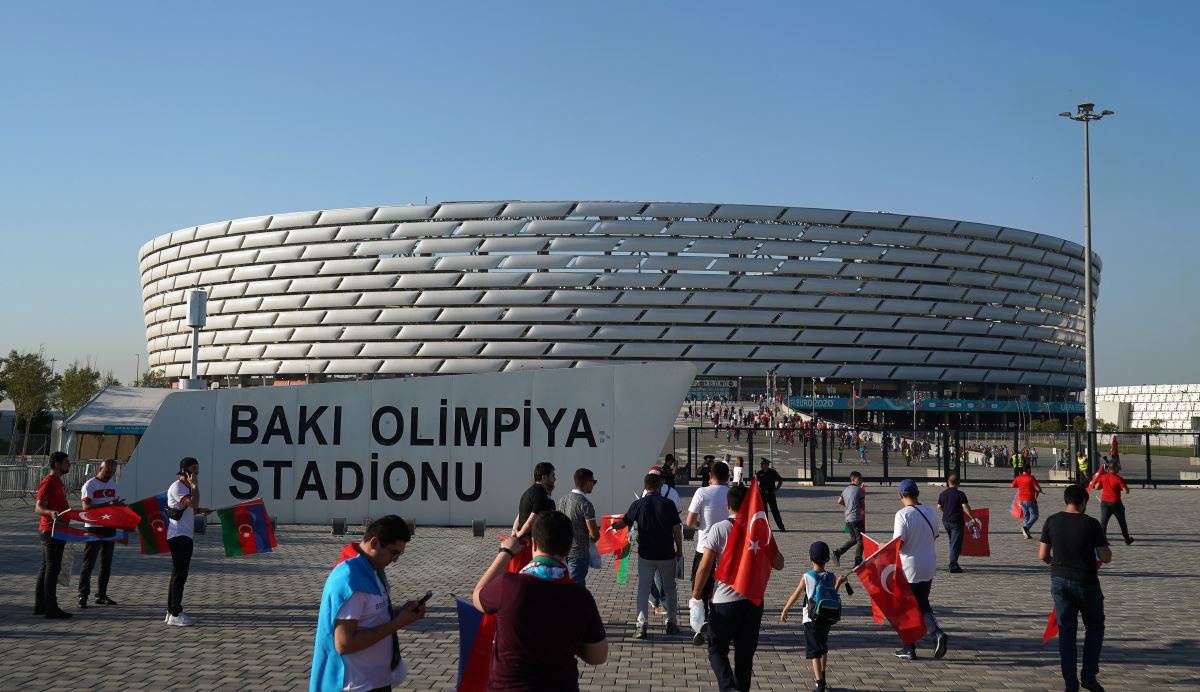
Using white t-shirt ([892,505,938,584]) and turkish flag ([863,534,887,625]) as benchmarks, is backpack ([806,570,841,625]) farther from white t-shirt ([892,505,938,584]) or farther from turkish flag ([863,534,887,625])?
white t-shirt ([892,505,938,584])

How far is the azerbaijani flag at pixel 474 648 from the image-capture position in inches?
173

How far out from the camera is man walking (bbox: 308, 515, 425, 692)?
12.5 ft

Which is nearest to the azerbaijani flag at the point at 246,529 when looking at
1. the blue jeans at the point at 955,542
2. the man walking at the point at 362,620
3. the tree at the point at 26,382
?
the man walking at the point at 362,620

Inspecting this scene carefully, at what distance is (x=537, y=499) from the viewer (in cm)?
691

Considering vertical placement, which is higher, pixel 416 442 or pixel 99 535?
pixel 416 442

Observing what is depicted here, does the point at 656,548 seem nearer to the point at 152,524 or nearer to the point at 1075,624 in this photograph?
the point at 1075,624

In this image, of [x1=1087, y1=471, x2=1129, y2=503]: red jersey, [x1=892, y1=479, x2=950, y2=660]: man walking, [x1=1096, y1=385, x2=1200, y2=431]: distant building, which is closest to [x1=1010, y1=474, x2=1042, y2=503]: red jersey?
[x1=1087, y1=471, x2=1129, y2=503]: red jersey

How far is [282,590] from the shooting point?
10391 millimetres

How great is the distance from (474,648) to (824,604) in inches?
108

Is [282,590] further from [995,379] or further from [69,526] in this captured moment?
[995,379]

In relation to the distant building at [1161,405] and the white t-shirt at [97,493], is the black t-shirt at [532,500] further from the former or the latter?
the distant building at [1161,405]

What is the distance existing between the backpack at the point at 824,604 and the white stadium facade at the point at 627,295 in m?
76.6

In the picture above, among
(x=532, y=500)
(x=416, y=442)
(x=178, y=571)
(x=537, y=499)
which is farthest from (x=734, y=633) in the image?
(x=416, y=442)

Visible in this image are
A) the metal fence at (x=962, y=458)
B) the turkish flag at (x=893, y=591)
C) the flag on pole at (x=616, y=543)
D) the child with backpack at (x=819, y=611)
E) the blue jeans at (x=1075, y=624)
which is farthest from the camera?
the metal fence at (x=962, y=458)
